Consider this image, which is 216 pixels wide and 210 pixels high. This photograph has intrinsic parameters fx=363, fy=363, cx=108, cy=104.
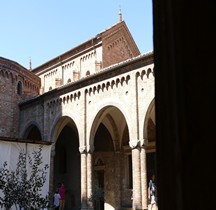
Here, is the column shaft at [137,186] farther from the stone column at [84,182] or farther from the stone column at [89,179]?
the stone column at [84,182]

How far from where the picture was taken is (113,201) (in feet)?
65.8

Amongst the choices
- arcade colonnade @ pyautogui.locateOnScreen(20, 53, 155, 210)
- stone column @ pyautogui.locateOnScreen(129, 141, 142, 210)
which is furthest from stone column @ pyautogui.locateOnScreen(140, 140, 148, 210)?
stone column @ pyautogui.locateOnScreen(129, 141, 142, 210)

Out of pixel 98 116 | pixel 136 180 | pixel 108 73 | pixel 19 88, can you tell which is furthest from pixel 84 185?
pixel 19 88

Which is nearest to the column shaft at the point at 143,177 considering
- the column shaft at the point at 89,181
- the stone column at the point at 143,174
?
the stone column at the point at 143,174

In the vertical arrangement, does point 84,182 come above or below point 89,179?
below

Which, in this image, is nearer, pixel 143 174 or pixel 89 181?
pixel 143 174

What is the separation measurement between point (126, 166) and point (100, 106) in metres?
4.88

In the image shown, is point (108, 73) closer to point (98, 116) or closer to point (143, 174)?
point (98, 116)

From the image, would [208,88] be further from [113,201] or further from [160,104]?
[113,201]

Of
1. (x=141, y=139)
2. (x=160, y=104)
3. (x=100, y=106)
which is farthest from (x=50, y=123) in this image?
(x=160, y=104)

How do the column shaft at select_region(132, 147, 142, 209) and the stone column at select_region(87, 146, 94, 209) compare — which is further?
the stone column at select_region(87, 146, 94, 209)

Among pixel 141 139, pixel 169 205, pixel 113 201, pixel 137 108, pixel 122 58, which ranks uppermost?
pixel 122 58

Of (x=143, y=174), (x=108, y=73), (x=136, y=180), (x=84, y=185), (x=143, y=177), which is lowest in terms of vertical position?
(x=84, y=185)

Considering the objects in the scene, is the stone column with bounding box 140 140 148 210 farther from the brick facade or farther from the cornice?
the cornice
